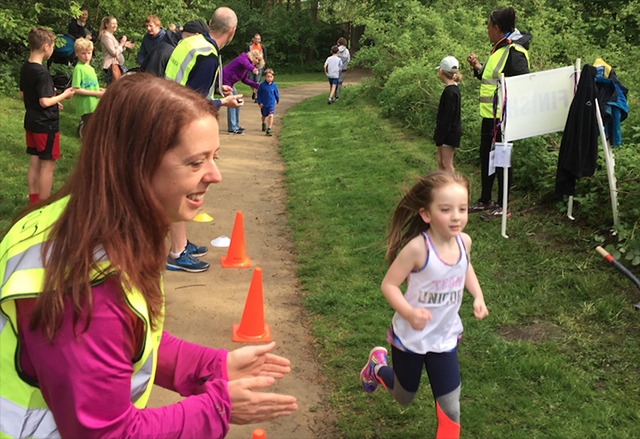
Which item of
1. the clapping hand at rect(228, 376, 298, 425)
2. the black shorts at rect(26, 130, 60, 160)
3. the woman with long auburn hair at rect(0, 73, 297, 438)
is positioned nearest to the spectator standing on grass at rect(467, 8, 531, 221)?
the black shorts at rect(26, 130, 60, 160)

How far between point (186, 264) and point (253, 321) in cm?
153

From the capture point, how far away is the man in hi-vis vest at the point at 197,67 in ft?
18.4

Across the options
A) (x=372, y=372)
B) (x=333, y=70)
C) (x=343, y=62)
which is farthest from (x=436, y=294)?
(x=343, y=62)

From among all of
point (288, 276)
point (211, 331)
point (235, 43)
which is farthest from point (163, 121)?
point (235, 43)

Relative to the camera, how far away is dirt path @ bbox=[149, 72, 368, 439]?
4.02m

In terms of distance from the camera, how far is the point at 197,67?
5.63 m

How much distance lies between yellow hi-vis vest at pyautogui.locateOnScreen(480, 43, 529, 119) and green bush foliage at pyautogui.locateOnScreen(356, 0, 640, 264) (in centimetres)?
103

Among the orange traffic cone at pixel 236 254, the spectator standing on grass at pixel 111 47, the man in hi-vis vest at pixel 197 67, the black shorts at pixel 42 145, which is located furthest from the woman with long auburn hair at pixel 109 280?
the spectator standing on grass at pixel 111 47

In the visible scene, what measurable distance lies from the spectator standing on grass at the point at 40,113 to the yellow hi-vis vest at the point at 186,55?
6.70 feet

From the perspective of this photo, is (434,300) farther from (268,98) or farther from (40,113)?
(268,98)

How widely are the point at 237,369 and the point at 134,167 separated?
814 millimetres

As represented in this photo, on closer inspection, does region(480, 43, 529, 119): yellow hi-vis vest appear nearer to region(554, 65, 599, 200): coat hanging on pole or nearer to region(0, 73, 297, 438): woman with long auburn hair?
region(554, 65, 599, 200): coat hanging on pole

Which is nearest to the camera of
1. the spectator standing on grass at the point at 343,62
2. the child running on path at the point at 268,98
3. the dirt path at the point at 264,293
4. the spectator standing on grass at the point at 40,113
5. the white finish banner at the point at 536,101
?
the dirt path at the point at 264,293

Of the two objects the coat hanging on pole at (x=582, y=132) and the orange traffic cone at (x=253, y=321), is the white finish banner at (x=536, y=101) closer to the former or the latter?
the coat hanging on pole at (x=582, y=132)
